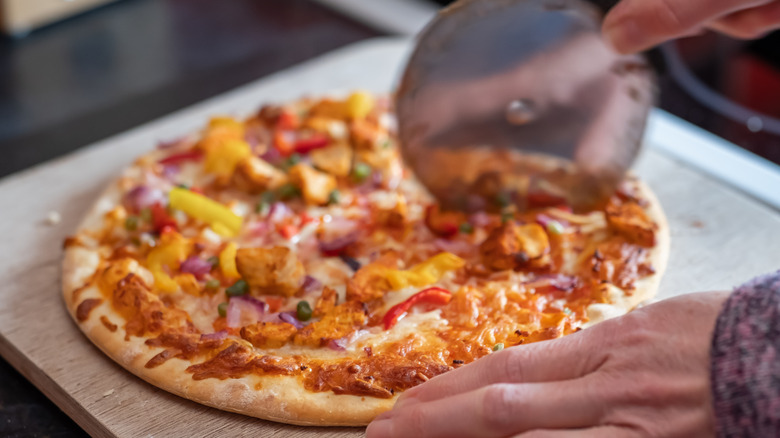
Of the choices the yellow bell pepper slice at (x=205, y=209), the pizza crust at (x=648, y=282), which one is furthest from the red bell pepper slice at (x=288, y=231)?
the pizza crust at (x=648, y=282)

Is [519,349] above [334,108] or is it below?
above

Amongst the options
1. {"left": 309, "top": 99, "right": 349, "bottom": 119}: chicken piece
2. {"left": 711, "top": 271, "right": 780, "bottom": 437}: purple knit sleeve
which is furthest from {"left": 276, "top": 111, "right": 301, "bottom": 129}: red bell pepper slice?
{"left": 711, "top": 271, "right": 780, "bottom": 437}: purple knit sleeve

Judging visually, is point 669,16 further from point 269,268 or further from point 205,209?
point 205,209

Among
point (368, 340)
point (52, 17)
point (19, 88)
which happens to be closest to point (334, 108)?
point (368, 340)

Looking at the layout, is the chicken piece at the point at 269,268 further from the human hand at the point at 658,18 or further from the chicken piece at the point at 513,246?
the human hand at the point at 658,18

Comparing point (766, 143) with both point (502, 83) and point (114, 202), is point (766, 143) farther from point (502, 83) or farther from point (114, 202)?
point (114, 202)

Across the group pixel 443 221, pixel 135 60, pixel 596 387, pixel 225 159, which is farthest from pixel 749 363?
pixel 135 60
